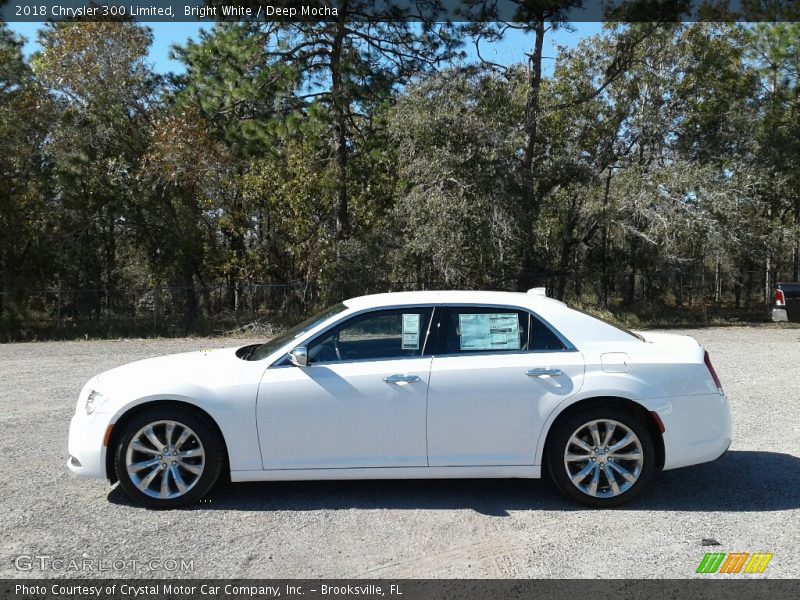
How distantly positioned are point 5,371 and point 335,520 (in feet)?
33.9

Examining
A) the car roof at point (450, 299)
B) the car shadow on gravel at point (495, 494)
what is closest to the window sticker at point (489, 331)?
the car roof at point (450, 299)

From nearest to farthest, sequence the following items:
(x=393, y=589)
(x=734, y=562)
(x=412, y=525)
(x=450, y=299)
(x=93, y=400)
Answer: (x=393, y=589), (x=734, y=562), (x=412, y=525), (x=93, y=400), (x=450, y=299)

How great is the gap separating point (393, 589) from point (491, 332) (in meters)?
2.09

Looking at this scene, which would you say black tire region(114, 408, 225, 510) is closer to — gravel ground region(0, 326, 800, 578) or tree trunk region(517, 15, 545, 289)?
gravel ground region(0, 326, 800, 578)

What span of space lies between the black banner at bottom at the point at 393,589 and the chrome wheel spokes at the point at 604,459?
1.12m

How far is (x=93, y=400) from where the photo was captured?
16.8ft

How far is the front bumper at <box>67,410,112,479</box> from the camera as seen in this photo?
498cm

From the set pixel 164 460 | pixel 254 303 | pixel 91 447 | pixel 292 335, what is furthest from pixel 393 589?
pixel 254 303

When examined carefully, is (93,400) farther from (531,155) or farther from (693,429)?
(531,155)

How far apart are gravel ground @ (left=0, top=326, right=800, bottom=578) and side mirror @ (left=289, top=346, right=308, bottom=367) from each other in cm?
104

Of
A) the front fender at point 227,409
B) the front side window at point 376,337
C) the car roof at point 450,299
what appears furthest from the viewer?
the car roof at point 450,299

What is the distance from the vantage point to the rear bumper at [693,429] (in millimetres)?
5020

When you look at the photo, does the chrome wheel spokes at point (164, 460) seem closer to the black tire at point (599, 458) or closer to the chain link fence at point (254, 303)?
the black tire at point (599, 458)

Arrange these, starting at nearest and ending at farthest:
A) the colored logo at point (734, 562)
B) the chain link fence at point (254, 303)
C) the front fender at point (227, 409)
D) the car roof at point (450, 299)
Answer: the colored logo at point (734, 562), the front fender at point (227, 409), the car roof at point (450, 299), the chain link fence at point (254, 303)
